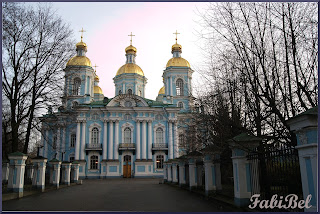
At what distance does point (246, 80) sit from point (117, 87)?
38.2 meters

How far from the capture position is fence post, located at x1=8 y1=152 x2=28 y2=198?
12.4 m

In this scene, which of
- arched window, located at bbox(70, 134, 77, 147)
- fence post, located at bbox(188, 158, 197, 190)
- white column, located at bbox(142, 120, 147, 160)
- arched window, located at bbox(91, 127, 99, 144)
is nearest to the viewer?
fence post, located at bbox(188, 158, 197, 190)

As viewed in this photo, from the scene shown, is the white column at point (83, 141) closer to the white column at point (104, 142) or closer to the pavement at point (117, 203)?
the white column at point (104, 142)

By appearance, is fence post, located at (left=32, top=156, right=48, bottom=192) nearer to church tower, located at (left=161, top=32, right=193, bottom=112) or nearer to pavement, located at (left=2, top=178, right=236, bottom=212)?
pavement, located at (left=2, top=178, right=236, bottom=212)

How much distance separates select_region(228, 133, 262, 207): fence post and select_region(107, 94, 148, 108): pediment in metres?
30.9

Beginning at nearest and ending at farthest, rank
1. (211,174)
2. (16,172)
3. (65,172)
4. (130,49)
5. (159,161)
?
(211,174) < (16,172) < (65,172) < (159,161) < (130,49)

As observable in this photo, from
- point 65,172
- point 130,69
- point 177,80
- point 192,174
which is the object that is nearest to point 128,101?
point 130,69

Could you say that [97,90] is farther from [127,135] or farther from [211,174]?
[211,174]

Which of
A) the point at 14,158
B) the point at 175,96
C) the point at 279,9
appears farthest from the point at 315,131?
the point at 175,96

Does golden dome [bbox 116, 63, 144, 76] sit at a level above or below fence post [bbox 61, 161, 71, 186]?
above

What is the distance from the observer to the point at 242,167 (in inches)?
345

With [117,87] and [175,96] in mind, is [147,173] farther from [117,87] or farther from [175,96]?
[117,87]

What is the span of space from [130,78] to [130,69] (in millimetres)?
1541

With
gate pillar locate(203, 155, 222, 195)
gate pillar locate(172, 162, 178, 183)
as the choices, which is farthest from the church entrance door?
gate pillar locate(203, 155, 222, 195)
